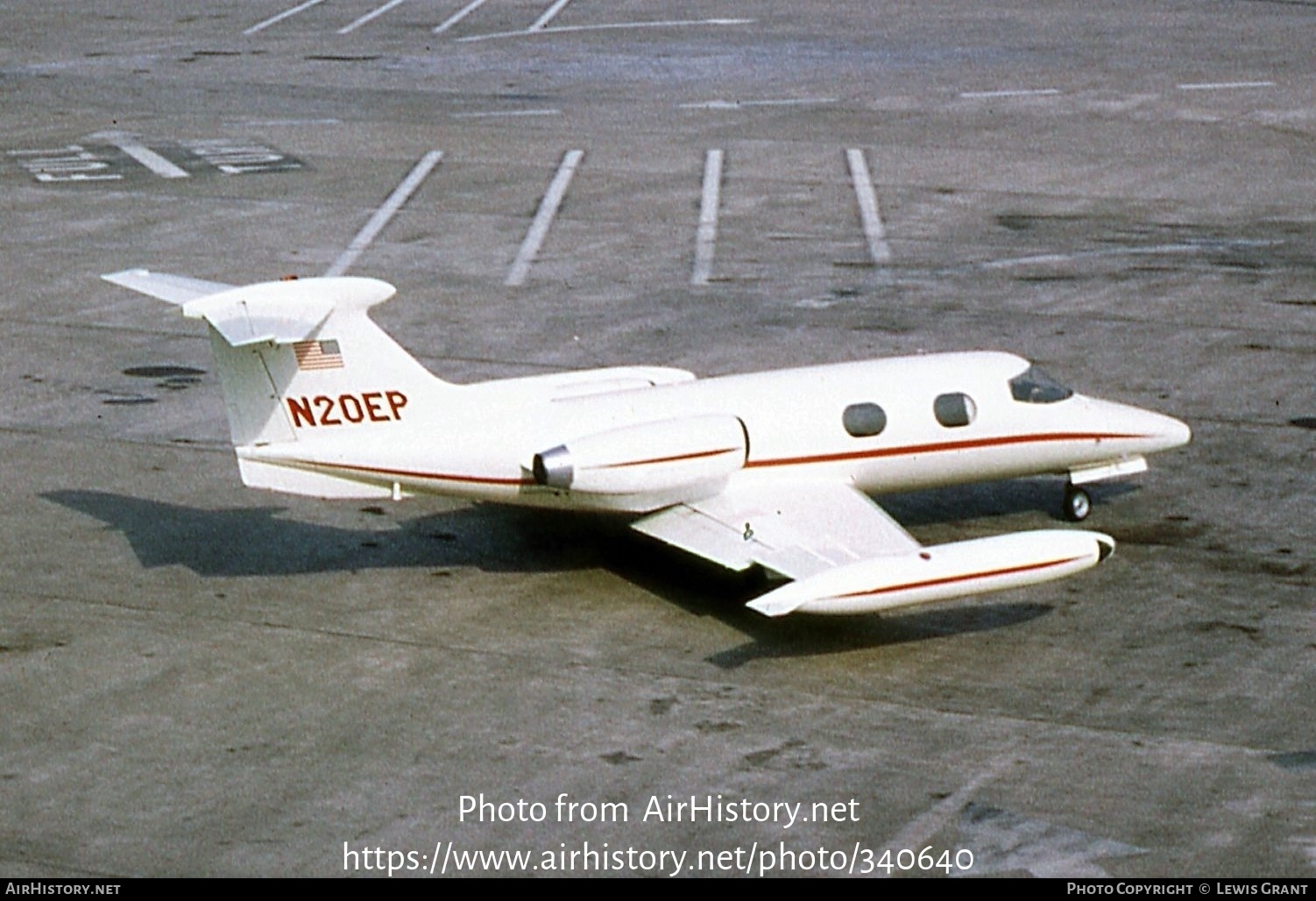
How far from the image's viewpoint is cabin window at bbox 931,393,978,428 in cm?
2412

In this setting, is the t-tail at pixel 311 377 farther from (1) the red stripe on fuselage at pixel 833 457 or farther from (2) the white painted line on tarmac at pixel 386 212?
(2) the white painted line on tarmac at pixel 386 212

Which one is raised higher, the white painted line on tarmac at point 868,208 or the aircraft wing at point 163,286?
the aircraft wing at point 163,286

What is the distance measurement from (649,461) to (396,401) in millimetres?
2894

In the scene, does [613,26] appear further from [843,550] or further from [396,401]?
[843,550]

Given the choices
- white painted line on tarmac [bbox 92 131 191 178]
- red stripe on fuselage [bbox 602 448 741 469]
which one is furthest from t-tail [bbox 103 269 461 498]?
white painted line on tarmac [bbox 92 131 191 178]

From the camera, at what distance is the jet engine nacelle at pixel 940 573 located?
2053 centimetres

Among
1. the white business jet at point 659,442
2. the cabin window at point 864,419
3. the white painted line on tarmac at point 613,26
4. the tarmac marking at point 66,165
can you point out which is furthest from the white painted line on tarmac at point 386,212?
the white painted line on tarmac at point 613,26

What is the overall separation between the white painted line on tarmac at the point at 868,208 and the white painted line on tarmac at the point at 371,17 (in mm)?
20520

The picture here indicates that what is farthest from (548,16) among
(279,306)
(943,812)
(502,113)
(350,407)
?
(943,812)

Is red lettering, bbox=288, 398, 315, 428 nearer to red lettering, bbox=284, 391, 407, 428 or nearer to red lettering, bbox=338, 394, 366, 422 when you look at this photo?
red lettering, bbox=284, 391, 407, 428

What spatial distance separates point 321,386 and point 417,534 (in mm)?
3130

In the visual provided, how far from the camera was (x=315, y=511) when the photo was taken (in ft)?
84.5
